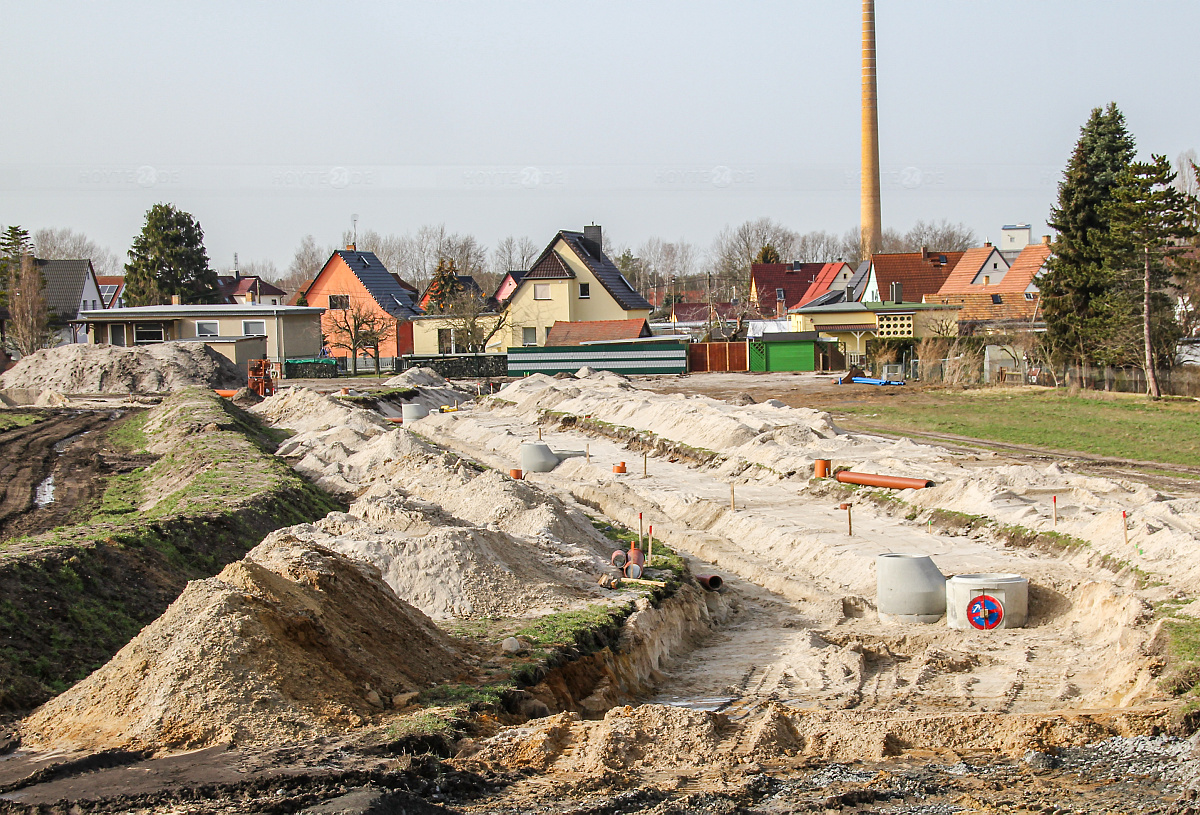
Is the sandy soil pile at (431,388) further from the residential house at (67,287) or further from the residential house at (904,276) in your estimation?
the residential house at (67,287)

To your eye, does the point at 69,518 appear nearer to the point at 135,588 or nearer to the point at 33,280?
the point at 135,588

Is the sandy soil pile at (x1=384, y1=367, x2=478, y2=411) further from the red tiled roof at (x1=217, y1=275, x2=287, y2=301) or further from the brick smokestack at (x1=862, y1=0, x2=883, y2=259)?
the red tiled roof at (x1=217, y1=275, x2=287, y2=301)

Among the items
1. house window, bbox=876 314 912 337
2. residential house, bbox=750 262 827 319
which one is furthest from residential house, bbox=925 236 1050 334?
residential house, bbox=750 262 827 319

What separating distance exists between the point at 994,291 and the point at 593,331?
23634 millimetres

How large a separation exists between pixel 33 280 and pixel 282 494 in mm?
53427

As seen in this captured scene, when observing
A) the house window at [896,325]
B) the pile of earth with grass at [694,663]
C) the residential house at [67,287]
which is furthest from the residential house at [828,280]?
→ the pile of earth with grass at [694,663]

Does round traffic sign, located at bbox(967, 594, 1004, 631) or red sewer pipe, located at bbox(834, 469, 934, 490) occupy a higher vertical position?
red sewer pipe, located at bbox(834, 469, 934, 490)

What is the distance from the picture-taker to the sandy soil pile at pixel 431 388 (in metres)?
43.9

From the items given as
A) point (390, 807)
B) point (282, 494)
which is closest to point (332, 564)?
point (390, 807)

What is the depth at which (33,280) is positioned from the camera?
62188 mm

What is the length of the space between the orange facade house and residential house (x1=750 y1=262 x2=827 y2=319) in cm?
3269

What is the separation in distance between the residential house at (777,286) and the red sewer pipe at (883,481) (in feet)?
230

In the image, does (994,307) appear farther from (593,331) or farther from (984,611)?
(984,611)

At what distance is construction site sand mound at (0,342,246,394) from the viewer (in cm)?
4491
